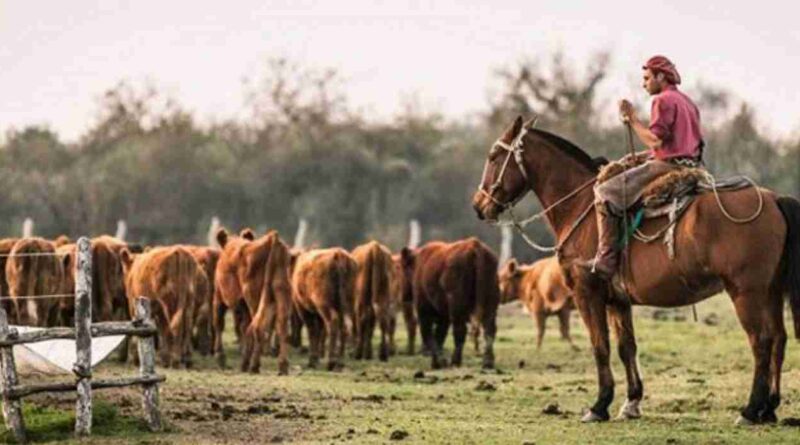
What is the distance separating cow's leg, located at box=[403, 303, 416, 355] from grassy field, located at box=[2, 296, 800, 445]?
2007 millimetres

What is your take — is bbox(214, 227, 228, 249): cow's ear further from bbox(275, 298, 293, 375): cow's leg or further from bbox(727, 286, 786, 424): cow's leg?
bbox(727, 286, 786, 424): cow's leg

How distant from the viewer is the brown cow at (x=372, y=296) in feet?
106

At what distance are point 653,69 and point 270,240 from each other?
1056 cm

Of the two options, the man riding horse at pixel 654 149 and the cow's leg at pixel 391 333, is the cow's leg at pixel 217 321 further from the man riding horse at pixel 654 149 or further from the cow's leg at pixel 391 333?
the man riding horse at pixel 654 149

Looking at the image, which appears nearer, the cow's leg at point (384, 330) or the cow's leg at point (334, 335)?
the cow's leg at point (334, 335)

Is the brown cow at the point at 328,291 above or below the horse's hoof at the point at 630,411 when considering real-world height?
above

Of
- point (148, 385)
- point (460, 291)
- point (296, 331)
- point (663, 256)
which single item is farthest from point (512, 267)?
point (148, 385)

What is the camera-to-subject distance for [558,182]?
19.6m

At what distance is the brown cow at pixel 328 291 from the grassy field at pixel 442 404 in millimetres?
629

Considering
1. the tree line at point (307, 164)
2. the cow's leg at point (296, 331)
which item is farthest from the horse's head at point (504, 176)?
the tree line at point (307, 164)

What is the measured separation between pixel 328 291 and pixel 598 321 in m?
11.7

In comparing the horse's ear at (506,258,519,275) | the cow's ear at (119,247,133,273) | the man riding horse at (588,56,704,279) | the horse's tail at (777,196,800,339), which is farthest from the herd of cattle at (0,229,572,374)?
the horse's tail at (777,196,800,339)

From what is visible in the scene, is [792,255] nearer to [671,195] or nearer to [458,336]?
[671,195]

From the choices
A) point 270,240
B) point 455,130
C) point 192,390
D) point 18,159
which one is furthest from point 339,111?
point 192,390
